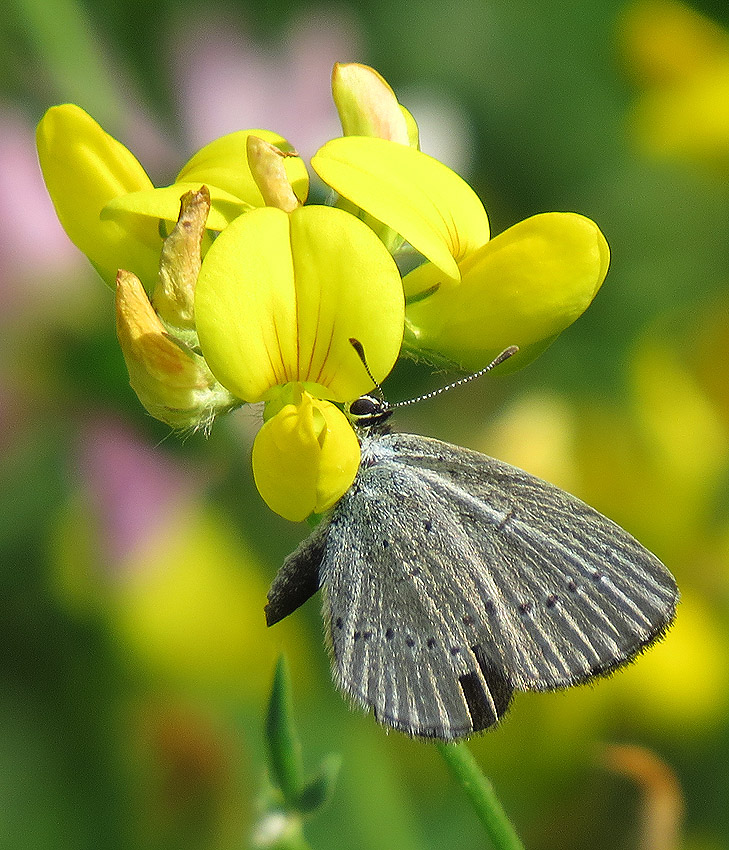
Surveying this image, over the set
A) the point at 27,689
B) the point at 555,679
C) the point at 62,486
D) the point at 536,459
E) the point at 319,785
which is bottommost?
the point at 27,689

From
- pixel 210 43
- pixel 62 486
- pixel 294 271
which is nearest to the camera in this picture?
pixel 294 271

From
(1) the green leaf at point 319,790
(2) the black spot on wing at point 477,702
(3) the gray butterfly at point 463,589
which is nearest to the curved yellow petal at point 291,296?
(3) the gray butterfly at point 463,589

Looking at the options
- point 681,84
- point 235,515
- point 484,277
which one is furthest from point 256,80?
point 484,277

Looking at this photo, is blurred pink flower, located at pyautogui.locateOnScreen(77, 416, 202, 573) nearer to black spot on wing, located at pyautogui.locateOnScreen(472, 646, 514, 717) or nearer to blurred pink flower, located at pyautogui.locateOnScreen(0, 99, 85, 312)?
blurred pink flower, located at pyautogui.locateOnScreen(0, 99, 85, 312)

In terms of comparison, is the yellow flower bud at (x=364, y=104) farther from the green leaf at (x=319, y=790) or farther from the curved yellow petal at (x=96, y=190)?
the green leaf at (x=319, y=790)

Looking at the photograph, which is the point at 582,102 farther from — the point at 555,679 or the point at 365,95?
the point at 555,679

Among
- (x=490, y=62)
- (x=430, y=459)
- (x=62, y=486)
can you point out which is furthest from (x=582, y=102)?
(x=430, y=459)

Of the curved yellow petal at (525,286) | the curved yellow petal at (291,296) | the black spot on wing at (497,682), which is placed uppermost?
the curved yellow petal at (291,296)
